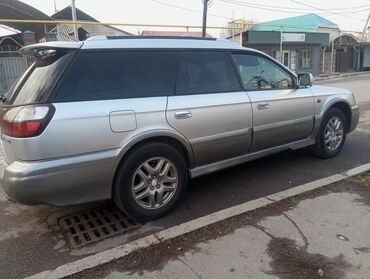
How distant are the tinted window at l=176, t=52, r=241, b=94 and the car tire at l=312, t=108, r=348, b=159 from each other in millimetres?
1832

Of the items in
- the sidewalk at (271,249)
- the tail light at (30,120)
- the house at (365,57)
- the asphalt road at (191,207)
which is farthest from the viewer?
the house at (365,57)

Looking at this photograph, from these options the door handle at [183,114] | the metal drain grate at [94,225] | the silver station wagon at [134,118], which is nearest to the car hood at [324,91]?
the silver station wagon at [134,118]

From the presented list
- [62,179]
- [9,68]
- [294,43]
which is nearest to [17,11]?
[9,68]

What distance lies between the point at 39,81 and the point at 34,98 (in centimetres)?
23

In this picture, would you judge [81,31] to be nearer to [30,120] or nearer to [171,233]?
[30,120]

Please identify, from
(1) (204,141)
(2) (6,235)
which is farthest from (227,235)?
(2) (6,235)

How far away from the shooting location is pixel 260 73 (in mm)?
4820

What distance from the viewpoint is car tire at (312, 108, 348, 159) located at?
18.2ft

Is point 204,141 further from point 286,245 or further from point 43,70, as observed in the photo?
point 43,70

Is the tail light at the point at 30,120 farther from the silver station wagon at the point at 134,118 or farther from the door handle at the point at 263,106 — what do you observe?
the door handle at the point at 263,106

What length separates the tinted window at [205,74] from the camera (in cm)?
402

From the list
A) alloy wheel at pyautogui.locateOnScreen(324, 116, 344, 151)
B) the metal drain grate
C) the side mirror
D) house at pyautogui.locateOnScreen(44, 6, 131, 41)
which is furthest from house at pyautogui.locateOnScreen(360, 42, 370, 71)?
the metal drain grate

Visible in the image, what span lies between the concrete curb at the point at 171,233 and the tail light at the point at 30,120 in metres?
1.11

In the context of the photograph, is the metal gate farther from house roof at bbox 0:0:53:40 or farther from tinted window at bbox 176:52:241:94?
house roof at bbox 0:0:53:40
